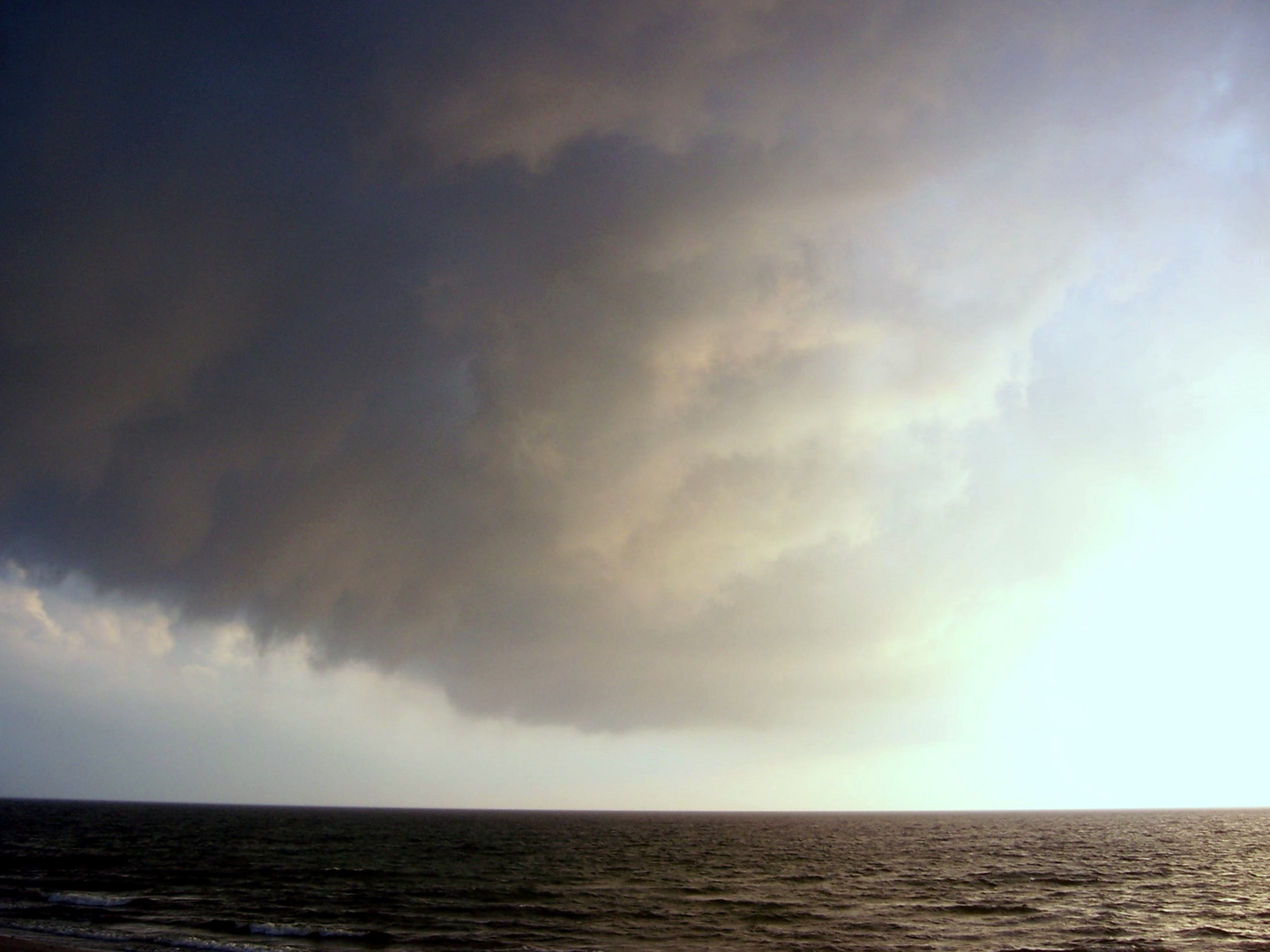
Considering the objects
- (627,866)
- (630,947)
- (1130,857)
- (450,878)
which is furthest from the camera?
(1130,857)

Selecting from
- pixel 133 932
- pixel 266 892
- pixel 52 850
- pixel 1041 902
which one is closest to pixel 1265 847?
pixel 1041 902

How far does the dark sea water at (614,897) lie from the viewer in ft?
131

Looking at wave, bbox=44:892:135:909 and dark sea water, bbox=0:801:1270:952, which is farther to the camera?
wave, bbox=44:892:135:909

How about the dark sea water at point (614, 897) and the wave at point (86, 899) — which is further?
the wave at point (86, 899)

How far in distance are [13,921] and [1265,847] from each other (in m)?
145

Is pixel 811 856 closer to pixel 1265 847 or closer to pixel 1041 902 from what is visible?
pixel 1041 902

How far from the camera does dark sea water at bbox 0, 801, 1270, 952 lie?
39969 millimetres

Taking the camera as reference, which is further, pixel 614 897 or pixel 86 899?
pixel 614 897

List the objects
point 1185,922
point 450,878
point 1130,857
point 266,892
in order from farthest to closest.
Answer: point 1130,857 → point 450,878 → point 266,892 → point 1185,922

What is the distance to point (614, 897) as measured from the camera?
2132 inches

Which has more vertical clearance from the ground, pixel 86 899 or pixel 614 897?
pixel 86 899

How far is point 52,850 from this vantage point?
80.1 metres

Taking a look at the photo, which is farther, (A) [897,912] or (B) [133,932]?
(A) [897,912]

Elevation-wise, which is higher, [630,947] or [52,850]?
[630,947]
